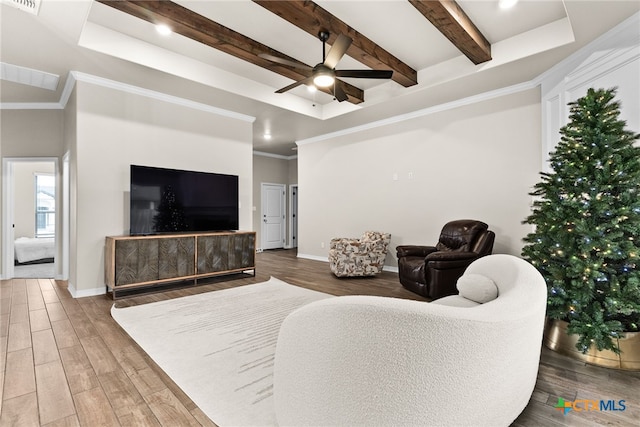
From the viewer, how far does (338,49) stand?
290cm

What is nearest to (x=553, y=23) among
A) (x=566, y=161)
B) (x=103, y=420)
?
(x=566, y=161)

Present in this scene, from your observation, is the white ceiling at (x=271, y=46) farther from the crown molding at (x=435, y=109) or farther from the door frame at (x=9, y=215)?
the door frame at (x=9, y=215)

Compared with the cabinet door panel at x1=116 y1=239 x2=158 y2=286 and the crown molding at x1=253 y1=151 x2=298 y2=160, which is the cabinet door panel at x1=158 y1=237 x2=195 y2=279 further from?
the crown molding at x1=253 y1=151 x2=298 y2=160

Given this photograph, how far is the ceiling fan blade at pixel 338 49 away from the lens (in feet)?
9.05

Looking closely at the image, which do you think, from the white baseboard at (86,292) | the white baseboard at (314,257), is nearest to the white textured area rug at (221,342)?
the white baseboard at (86,292)

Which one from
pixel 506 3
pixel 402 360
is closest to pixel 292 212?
pixel 506 3

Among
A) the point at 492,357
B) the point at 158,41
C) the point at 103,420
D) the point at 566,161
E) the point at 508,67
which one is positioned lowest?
the point at 103,420

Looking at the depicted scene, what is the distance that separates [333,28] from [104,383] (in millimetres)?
3551

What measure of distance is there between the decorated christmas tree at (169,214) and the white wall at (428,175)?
3.31 metres

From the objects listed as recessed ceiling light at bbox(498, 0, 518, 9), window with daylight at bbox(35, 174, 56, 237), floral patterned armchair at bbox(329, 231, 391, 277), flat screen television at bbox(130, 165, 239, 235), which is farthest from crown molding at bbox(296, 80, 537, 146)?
window with daylight at bbox(35, 174, 56, 237)

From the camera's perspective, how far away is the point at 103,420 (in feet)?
5.23

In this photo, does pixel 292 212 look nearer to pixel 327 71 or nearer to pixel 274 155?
pixel 274 155

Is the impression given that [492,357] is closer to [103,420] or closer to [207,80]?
[103,420]

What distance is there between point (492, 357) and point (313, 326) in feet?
1.99
